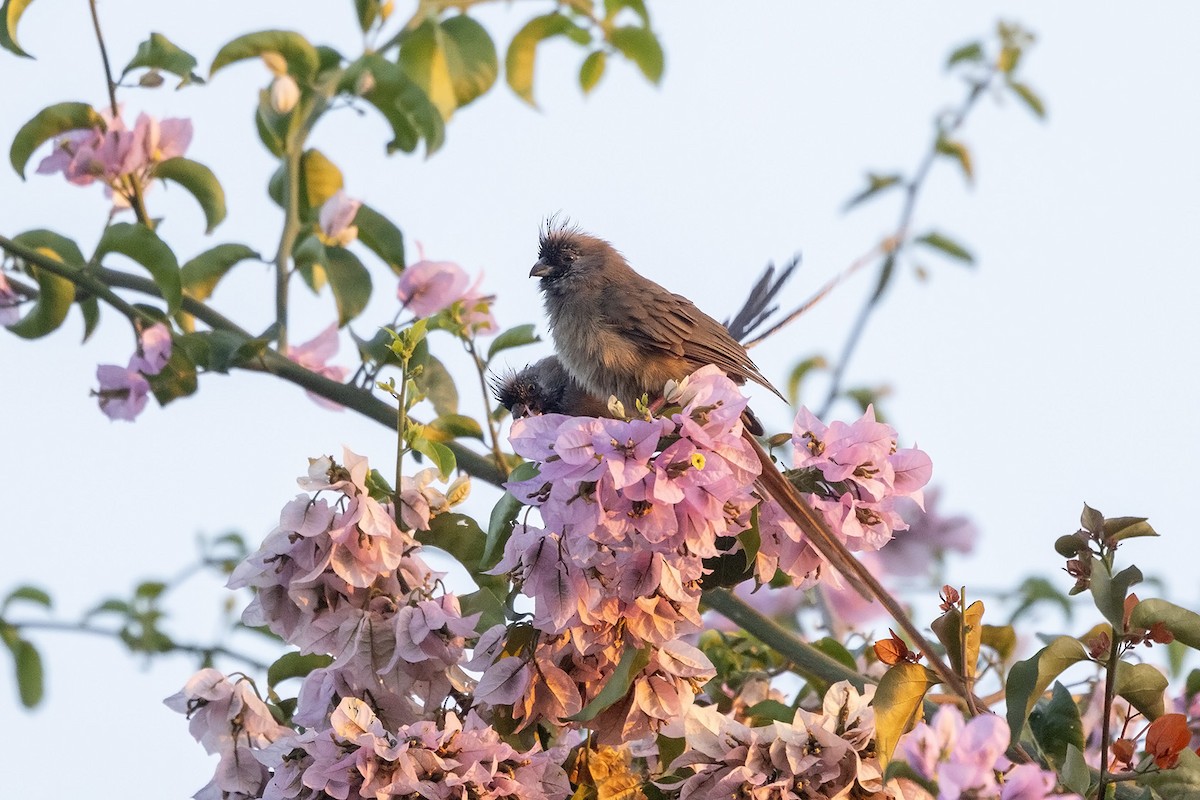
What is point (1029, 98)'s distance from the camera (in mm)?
4137

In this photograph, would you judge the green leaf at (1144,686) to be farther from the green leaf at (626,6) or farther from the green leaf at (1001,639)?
the green leaf at (626,6)

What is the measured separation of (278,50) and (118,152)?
428 mm

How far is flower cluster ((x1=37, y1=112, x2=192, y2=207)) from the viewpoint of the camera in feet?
10.2

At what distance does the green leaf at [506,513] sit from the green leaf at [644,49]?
6.52 ft

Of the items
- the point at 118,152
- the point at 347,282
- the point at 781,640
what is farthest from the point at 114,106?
the point at 781,640

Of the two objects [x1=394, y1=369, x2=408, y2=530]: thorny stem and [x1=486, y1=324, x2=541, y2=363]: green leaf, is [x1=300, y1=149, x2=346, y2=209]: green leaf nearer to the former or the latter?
[x1=486, y1=324, x2=541, y2=363]: green leaf

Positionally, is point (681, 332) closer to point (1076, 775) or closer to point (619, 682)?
point (619, 682)

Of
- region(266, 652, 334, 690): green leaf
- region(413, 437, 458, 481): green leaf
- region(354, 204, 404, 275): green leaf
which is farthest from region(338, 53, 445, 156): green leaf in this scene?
region(266, 652, 334, 690): green leaf

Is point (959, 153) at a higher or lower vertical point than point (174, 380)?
higher

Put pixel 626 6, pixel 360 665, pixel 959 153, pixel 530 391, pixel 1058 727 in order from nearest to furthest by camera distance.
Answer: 1. pixel 1058 727
2. pixel 360 665
3. pixel 530 391
4. pixel 626 6
5. pixel 959 153

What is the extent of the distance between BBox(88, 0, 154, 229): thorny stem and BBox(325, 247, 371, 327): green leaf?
41 centimetres

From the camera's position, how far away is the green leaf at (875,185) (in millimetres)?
3930

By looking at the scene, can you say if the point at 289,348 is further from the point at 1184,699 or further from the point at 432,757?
the point at 1184,699

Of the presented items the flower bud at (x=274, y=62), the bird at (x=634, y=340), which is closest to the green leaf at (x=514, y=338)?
the bird at (x=634, y=340)
